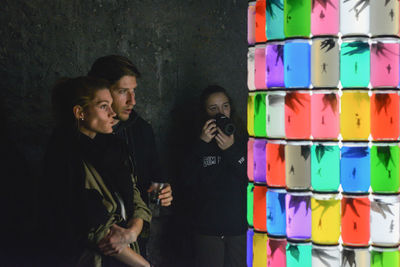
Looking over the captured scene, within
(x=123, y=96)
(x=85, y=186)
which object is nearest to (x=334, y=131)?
(x=85, y=186)

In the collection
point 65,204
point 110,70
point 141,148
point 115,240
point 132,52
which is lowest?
point 115,240

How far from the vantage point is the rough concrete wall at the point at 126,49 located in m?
2.34

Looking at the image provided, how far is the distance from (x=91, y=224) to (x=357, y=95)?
35.9 inches

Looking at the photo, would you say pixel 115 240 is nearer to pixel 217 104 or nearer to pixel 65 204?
pixel 65 204

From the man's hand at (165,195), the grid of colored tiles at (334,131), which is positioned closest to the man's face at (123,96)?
the man's hand at (165,195)

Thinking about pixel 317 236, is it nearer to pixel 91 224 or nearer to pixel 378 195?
pixel 378 195

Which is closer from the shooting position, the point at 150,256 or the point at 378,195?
the point at 378,195

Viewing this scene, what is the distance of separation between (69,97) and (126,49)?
3.35ft

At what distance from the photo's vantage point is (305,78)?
150 centimetres

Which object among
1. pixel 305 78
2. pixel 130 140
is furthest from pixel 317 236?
pixel 130 140

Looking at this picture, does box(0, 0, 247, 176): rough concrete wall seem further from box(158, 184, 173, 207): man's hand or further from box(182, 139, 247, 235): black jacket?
box(158, 184, 173, 207): man's hand

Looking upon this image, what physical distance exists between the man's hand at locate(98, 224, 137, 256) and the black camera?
0.89 metres

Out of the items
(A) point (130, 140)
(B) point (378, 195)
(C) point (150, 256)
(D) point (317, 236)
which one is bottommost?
(C) point (150, 256)

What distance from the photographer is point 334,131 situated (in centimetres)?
146
